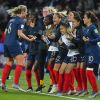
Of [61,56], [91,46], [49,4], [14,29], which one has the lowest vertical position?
[49,4]

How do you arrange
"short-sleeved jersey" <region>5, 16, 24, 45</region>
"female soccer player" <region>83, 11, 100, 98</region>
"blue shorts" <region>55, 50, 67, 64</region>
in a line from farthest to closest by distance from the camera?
"blue shorts" <region>55, 50, 67, 64</region> < "short-sleeved jersey" <region>5, 16, 24, 45</region> < "female soccer player" <region>83, 11, 100, 98</region>

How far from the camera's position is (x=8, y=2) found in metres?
27.8

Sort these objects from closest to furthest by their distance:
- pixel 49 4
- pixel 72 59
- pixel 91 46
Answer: pixel 72 59 → pixel 91 46 → pixel 49 4

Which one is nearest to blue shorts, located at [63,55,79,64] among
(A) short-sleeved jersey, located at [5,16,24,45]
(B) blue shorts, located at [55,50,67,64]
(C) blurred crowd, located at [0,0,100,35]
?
(B) blue shorts, located at [55,50,67,64]

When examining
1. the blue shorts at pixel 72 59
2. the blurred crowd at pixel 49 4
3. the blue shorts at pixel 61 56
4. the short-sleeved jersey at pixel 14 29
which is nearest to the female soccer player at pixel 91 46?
the blue shorts at pixel 72 59

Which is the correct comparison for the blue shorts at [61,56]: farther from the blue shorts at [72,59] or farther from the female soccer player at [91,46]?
the female soccer player at [91,46]

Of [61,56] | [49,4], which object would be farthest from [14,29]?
[49,4]

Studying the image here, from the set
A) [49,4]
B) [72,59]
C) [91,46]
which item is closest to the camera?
[72,59]

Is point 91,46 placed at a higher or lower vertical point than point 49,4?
higher

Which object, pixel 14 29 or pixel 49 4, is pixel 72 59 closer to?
pixel 14 29

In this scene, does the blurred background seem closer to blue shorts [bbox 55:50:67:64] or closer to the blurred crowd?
the blurred crowd

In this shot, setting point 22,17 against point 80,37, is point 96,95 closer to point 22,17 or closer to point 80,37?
point 80,37

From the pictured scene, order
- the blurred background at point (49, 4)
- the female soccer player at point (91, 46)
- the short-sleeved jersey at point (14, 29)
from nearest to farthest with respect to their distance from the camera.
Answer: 1. the female soccer player at point (91, 46)
2. the short-sleeved jersey at point (14, 29)
3. the blurred background at point (49, 4)

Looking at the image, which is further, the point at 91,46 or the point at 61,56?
the point at 61,56
